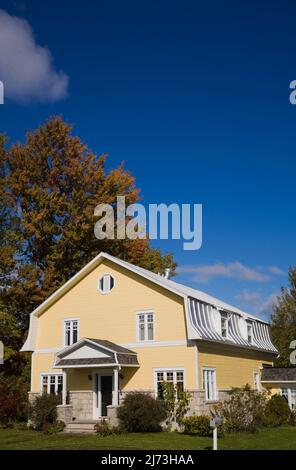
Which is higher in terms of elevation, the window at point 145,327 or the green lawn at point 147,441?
the window at point 145,327

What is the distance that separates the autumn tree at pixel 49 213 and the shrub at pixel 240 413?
15.2 metres

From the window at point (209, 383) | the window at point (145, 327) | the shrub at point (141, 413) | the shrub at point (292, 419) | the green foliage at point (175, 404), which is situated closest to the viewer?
the shrub at point (141, 413)

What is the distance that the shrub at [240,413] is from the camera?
2319 centimetres

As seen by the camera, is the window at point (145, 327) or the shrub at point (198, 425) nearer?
the shrub at point (198, 425)

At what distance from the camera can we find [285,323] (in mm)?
41125

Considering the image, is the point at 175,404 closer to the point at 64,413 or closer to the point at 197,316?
the point at 197,316

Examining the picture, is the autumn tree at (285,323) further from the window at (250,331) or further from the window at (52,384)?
the window at (52,384)

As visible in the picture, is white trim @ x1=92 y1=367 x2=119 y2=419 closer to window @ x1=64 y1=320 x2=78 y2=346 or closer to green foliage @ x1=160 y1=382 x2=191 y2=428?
window @ x1=64 y1=320 x2=78 y2=346

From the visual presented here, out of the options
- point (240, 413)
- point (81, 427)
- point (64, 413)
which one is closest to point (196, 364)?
point (240, 413)

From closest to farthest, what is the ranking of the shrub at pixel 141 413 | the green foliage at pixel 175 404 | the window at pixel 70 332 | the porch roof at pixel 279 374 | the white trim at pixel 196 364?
the shrub at pixel 141 413, the green foliage at pixel 175 404, the white trim at pixel 196 364, the window at pixel 70 332, the porch roof at pixel 279 374

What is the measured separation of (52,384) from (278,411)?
449 inches

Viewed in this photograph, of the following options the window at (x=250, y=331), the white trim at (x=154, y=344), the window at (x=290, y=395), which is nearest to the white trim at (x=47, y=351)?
the white trim at (x=154, y=344)
